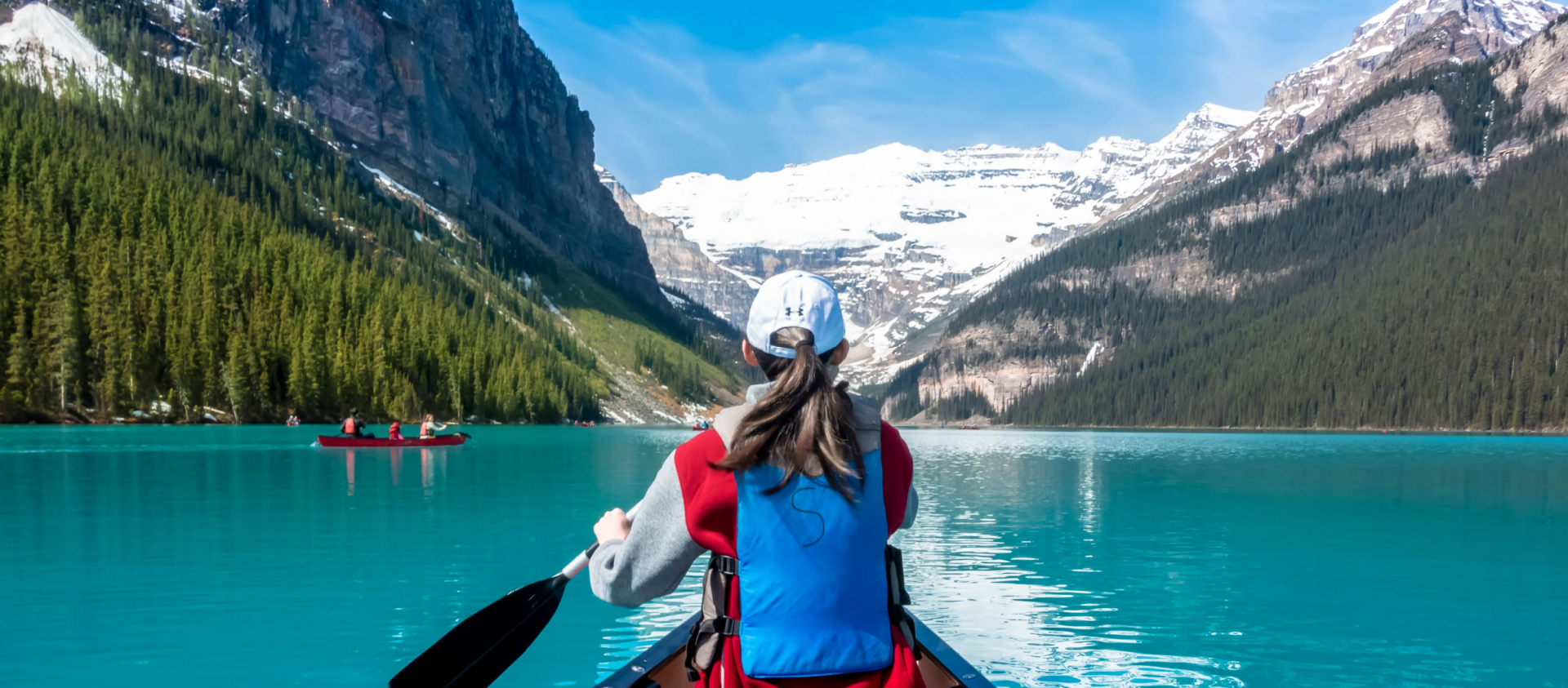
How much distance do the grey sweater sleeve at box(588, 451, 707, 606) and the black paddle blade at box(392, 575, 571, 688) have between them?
1940 mm

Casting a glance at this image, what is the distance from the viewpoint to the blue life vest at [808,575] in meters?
4.03

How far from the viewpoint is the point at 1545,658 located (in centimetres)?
1450

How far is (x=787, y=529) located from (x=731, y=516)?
23 centimetres

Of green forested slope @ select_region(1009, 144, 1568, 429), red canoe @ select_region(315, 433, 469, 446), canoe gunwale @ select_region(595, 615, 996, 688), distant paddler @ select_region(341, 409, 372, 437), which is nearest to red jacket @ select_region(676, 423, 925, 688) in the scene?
canoe gunwale @ select_region(595, 615, 996, 688)

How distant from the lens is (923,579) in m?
20.0

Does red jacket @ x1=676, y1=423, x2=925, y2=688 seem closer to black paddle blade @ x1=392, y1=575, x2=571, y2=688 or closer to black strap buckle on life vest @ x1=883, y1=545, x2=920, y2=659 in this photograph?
black strap buckle on life vest @ x1=883, y1=545, x2=920, y2=659

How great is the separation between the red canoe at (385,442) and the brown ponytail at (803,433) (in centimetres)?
5843

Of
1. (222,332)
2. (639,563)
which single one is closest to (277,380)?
(222,332)

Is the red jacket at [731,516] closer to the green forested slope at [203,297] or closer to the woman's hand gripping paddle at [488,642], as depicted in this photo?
the woman's hand gripping paddle at [488,642]

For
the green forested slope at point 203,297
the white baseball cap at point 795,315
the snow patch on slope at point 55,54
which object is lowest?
the white baseball cap at point 795,315

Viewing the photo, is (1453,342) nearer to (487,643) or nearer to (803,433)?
(487,643)

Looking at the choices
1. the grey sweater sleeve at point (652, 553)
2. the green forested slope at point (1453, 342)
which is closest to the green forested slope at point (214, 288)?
the grey sweater sleeve at point (652, 553)

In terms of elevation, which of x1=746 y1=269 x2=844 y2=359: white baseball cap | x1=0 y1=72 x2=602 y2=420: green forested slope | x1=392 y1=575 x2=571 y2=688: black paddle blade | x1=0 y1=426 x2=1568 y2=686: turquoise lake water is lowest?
x1=0 y1=426 x2=1568 y2=686: turquoise lake water

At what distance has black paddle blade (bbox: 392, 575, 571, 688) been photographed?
6.18 meters
